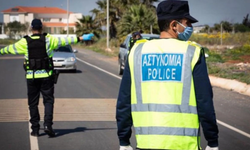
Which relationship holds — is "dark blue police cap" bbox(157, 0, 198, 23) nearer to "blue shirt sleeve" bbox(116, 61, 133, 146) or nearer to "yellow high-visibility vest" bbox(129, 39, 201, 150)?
"yellow high-visibility vest" bbox(129, 39, 201, 150)

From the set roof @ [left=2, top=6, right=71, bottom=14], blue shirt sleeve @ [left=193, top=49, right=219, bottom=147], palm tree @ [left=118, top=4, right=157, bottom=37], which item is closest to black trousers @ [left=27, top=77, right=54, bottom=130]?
blue shirt sleeve @ [left=193, top=49, right=219, bottom=147]

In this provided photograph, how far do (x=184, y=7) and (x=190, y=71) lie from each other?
48cm

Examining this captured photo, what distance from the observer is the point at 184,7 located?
3.55 m

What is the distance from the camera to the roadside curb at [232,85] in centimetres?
1485

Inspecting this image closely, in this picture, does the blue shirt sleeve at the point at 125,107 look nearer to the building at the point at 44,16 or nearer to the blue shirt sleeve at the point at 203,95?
the blue shirt sleeve at the point at 203,95

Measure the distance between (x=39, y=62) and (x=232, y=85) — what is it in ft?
29.6

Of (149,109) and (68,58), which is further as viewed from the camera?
(68,58)

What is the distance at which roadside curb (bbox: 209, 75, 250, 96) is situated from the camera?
14.9m

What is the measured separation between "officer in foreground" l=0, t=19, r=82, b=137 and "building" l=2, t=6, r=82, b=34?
126 meters

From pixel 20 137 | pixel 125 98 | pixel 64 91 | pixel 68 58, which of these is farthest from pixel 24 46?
pixel 68 58

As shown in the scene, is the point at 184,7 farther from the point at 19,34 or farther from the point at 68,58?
the point at 19,34

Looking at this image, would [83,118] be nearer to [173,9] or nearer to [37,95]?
[37,95]

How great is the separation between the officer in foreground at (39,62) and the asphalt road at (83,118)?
575 millimetres

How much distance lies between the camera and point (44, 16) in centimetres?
14838
